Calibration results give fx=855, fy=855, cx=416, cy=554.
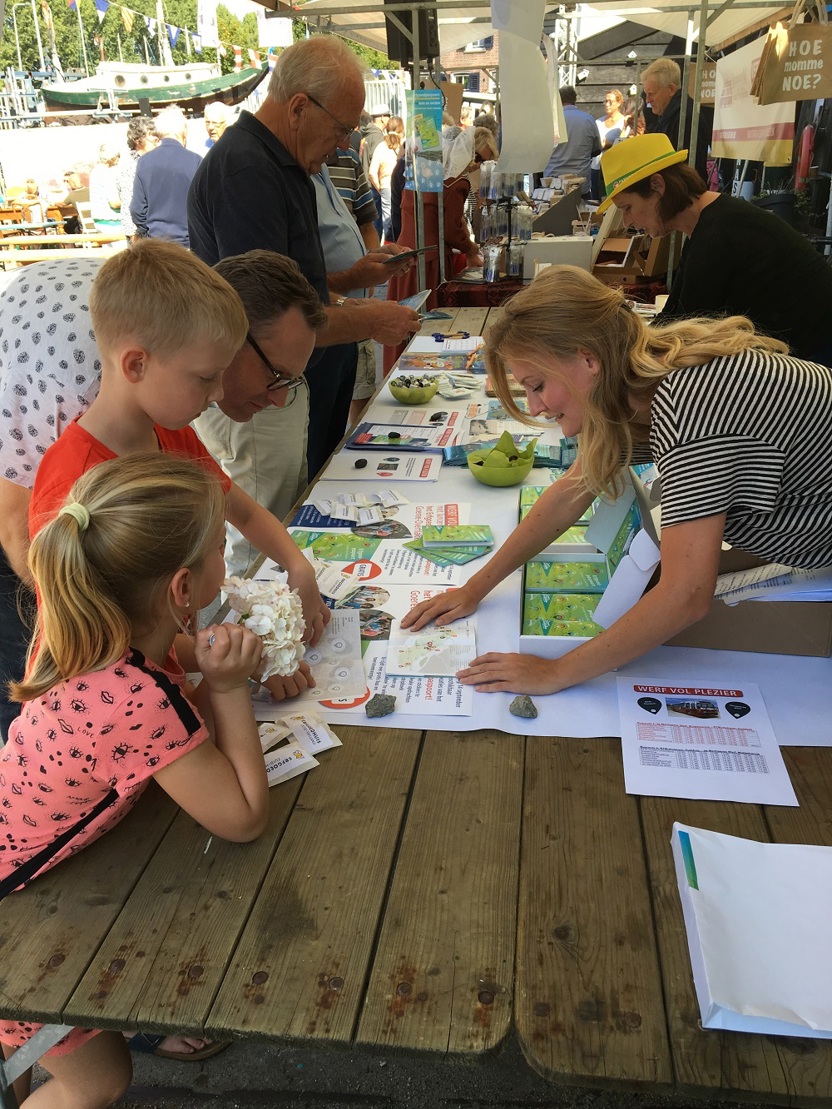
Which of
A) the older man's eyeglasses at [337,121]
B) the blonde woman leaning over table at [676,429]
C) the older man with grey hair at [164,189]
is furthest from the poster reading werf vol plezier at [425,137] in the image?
the blonde woman leaning over table at [676,429]

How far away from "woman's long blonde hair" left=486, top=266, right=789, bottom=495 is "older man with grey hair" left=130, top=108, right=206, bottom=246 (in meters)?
4.12

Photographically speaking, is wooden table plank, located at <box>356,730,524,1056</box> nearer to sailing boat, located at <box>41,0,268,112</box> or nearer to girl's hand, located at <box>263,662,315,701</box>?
girl's hand, located at <box>263,662,315,701</box>

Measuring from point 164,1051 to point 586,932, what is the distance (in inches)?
46.1

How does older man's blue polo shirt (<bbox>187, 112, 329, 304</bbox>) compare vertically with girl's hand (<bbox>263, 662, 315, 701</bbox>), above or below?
above

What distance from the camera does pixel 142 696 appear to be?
1.10 metres

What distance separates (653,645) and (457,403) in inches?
72.2

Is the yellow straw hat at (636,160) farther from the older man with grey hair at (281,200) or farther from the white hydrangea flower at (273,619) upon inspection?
the white hydrangea flower at (273,619)

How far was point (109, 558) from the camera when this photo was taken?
109cm

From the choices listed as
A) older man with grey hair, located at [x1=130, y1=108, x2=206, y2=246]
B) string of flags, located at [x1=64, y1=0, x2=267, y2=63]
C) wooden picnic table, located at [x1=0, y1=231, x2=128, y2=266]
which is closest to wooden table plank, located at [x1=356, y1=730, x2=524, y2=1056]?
older man with grey hair, located at [x1=130, y1=108, x2=206, y2=246]

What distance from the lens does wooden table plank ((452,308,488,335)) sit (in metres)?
4.13

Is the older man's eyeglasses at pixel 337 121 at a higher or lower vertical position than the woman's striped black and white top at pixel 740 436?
higher

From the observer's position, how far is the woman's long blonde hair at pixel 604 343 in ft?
4.82

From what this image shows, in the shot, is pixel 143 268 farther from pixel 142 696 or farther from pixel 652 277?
pixel 652 277

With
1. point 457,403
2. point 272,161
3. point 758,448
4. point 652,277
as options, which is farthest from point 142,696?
point 652,277
